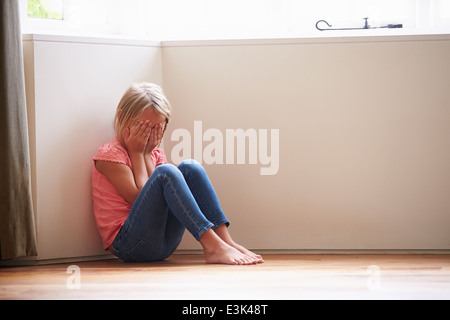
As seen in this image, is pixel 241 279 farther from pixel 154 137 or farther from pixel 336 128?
pixel 336 128

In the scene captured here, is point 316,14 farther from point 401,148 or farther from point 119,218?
point 119,218

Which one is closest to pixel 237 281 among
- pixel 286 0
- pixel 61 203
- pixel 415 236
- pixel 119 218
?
pixel 119 218

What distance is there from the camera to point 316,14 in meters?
2.62

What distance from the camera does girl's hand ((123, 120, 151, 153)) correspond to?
2080mm

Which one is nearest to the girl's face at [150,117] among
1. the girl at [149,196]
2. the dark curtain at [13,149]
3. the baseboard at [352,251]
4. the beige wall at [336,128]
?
the girl at [149,196]

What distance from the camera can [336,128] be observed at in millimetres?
2299

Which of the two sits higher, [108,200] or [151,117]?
[151,117]

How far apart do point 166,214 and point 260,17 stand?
1.08 metres

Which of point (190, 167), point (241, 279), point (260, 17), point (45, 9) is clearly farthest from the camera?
point (260, 17)

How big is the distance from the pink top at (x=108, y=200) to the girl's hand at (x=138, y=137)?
0.11 ft

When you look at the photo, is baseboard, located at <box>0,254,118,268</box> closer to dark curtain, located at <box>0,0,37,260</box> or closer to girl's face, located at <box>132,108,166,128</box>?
dark curtain, located at <box>0,0,37,260</box>

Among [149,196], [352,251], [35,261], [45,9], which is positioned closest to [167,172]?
[149,196]

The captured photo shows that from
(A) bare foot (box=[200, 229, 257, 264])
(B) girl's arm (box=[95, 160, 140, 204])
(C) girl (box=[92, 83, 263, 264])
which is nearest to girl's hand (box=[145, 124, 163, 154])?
(C) girl (box=[92, 83, 263, 264])

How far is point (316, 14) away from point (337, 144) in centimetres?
66
